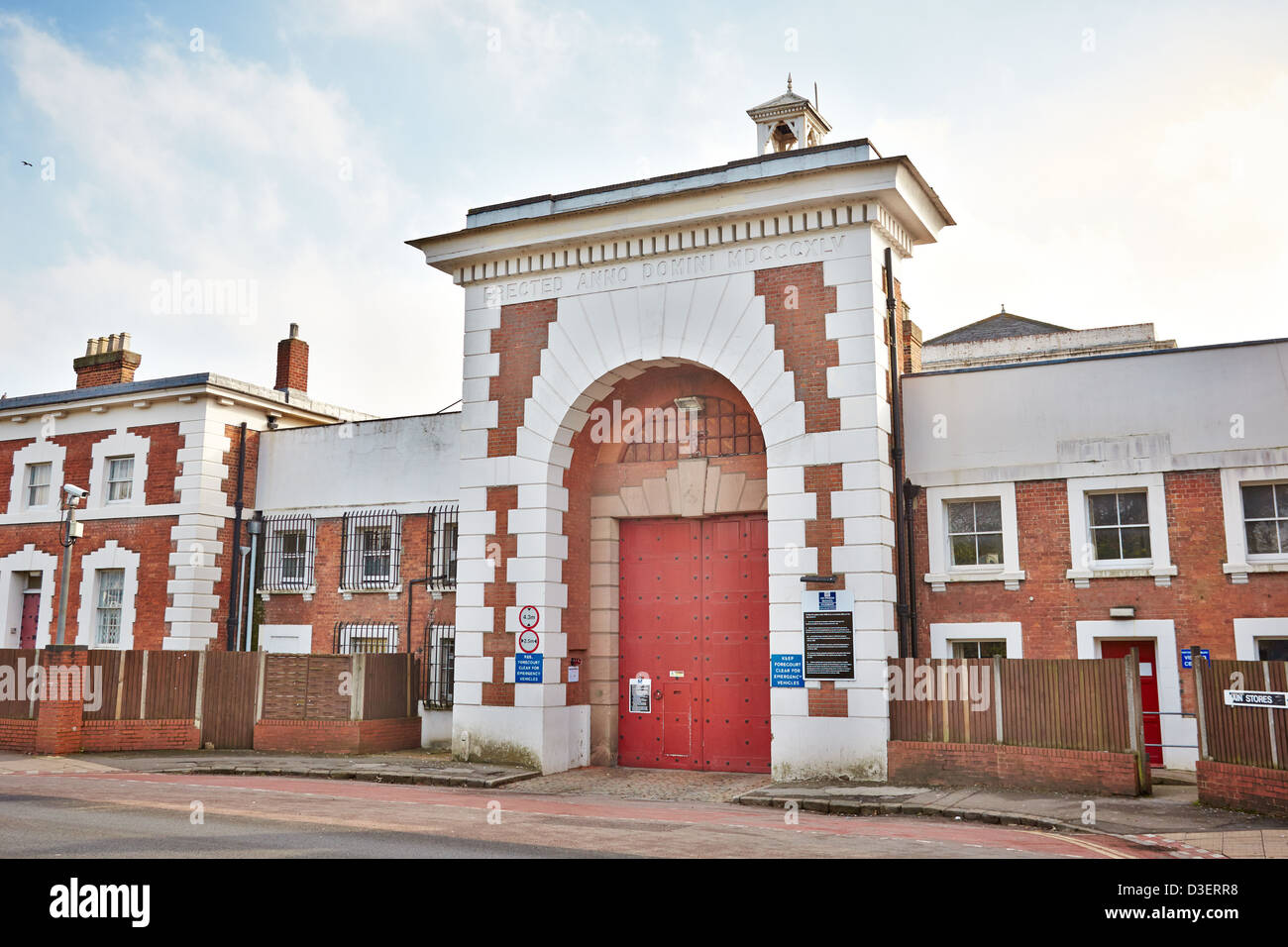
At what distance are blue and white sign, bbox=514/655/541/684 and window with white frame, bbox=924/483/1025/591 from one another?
6242 mm

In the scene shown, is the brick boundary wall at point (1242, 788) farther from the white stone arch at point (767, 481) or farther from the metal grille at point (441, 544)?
the metal grille at point (441, 544)

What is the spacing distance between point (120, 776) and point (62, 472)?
1251 cm

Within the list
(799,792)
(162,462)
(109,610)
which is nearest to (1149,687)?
(799,792)

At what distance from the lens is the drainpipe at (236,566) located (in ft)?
79.4

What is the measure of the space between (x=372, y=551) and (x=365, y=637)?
5.89 ft

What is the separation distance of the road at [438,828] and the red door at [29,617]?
12.2 m

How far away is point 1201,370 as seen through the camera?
636 inches

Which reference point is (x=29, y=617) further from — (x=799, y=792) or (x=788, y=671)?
(x=799, y=792)

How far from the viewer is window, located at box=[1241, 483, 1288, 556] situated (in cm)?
1544

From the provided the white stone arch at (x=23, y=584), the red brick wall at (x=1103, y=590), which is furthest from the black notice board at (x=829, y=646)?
the white stone arch at (x=23, y=584)

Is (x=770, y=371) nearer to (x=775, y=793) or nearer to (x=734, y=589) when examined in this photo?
(x=734, y=589)

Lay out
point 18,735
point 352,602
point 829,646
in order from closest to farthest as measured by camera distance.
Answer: point 829,646 < point 18,735 < point 352,602

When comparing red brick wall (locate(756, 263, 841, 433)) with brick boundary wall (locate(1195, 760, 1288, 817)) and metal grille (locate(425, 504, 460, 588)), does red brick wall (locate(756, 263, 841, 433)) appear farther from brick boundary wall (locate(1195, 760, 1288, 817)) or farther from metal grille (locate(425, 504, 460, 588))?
metal grille (locate(425, 504, 460, 588))

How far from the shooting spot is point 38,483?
87.9 ft
